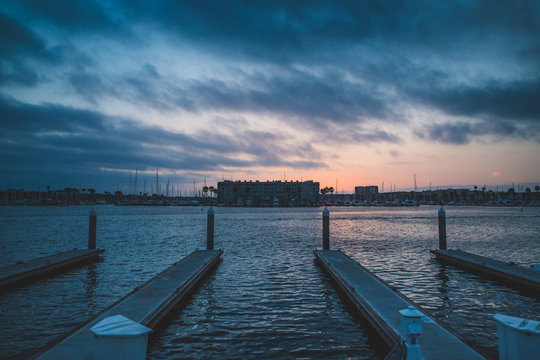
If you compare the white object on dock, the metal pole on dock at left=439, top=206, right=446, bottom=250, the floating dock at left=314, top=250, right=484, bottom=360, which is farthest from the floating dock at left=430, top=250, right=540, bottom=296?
the white object on dock

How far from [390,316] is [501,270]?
996 centimetres

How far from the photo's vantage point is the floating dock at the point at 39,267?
14703mm

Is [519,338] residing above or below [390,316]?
above

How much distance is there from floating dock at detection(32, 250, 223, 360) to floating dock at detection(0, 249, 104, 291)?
22.1ft

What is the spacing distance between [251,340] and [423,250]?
2126cm

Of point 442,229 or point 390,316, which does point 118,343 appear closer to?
point 390,316

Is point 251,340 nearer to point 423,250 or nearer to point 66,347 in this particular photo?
point 66,347

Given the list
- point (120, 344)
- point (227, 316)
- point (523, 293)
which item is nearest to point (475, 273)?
point (523, 293)

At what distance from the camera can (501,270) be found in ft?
50.9

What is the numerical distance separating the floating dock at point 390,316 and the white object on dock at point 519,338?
33.8 inches

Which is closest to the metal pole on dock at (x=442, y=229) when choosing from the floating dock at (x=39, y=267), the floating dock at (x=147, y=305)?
the floating dock at (x=147, y=305)

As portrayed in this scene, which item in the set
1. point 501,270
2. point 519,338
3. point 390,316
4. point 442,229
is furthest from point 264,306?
point 442,229

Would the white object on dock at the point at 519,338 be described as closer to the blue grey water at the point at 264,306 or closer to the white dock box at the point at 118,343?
the blue grey water at the point at 264,306

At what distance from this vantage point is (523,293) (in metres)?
13.6
